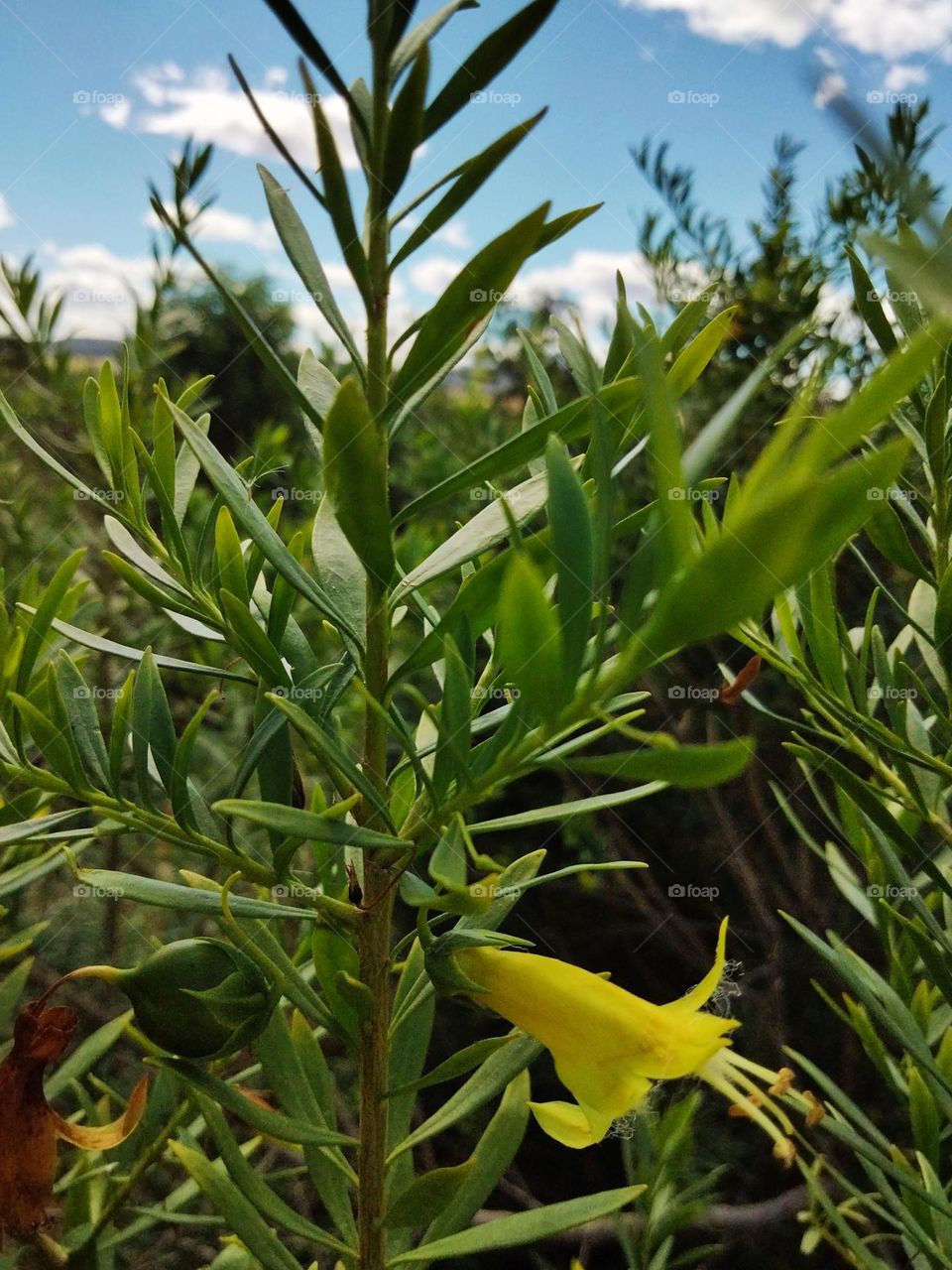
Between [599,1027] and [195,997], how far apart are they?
0.43 feet

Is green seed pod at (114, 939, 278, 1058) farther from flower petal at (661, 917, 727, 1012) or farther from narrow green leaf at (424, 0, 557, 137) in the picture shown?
narrow green leaf at (424, 0, 557, 137)

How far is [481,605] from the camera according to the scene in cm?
31

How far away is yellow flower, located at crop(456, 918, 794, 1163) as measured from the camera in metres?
0.32

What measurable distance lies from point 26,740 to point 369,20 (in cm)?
37

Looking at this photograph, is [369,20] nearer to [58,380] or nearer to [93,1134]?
[93,1134]

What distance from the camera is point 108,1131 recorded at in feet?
1.34

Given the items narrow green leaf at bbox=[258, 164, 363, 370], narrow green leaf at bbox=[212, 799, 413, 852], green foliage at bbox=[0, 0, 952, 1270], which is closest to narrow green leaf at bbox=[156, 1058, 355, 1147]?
green foliage at bbox=[0, 0, 952, 1270]

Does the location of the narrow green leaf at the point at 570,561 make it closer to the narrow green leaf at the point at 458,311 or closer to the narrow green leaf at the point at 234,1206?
the narrow green leaf at the point at 458,311

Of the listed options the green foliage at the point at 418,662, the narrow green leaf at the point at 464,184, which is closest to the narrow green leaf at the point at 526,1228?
the green foliage at the point at 418,662

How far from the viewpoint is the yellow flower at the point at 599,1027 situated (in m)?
0.32

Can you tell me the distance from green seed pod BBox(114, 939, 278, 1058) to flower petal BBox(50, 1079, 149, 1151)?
88 millimetres

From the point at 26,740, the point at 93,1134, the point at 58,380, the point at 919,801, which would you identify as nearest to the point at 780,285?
the point at 58,380

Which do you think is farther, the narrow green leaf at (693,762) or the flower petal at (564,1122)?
the flower petal at (564,1122)

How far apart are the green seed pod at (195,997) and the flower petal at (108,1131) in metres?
0.09
